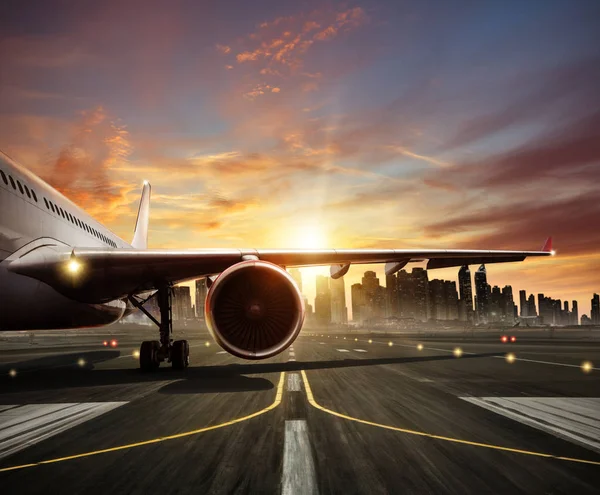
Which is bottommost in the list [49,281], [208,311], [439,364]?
[439,364]

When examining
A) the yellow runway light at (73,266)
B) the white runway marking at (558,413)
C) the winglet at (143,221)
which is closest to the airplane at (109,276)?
the yellow runway light at (73,266)

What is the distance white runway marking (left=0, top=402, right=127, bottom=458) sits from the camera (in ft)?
20.5

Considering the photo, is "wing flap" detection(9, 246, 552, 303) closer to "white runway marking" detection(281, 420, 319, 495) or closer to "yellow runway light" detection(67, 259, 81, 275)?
"yellow runway light" detection(67, 259, 81, 275)

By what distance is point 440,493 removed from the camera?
4.23 metres

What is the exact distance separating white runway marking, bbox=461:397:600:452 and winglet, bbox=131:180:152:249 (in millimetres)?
24270

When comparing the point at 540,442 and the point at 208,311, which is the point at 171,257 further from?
the point at 540,442

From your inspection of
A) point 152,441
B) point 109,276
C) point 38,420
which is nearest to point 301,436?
point 152,441

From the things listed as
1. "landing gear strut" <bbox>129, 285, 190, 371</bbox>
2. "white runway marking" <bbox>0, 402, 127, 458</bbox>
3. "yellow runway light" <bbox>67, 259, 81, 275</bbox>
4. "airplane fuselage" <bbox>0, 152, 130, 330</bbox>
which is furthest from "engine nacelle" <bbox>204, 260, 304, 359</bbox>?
"airplane fuselage" <bbox>0, 152, 130, 330</bbox>

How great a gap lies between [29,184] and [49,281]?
9.10 feet

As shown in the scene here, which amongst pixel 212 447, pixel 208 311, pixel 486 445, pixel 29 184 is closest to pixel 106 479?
pixel 212 447

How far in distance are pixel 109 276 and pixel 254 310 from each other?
4196 mm

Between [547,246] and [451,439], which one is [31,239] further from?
[547,246]

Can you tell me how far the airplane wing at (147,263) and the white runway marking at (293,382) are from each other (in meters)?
3.42

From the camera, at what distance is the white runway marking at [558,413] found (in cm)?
645
